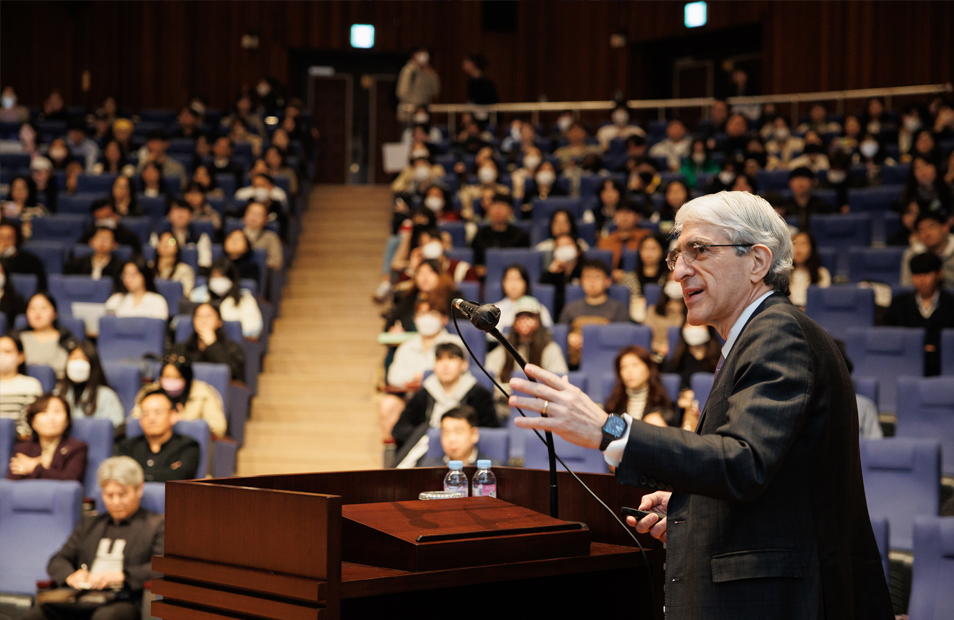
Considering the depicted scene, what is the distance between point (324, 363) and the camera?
19.9ft

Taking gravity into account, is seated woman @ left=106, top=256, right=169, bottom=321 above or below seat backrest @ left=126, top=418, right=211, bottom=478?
above

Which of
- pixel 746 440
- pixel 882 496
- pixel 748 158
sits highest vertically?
pixel 748 158

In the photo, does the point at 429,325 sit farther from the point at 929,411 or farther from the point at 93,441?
the point at 929,411

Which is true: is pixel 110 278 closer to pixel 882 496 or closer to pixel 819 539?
pixel 882 496

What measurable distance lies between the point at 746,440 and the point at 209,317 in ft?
14.0

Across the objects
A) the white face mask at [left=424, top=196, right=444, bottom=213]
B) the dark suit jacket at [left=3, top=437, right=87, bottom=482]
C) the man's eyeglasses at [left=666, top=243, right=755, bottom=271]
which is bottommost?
the dark suit jacket at [left=3, top=437, right=87, bottom=482]

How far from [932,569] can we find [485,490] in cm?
159

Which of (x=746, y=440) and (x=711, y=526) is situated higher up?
(x=746, y=440)

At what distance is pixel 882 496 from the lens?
11.6ft

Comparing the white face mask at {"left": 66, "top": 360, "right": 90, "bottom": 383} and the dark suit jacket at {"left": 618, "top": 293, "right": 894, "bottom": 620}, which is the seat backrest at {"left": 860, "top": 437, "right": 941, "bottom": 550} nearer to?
the dark suit jacket at {"left": 618, "top": 293, "right": 894, "bottom": 620}

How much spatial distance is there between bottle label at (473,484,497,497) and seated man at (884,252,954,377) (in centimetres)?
388

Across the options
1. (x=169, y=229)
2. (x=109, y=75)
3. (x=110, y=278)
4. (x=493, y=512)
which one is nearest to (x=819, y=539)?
(x=493, y=512)

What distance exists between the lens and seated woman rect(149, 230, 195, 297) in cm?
614

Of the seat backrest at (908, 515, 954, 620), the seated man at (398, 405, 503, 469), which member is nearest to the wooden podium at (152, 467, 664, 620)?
the seat backrest at (908, 515, 954, 620)
